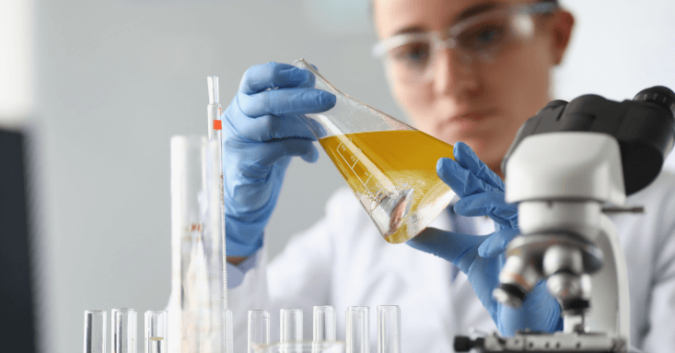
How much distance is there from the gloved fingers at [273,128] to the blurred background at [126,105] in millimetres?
1126

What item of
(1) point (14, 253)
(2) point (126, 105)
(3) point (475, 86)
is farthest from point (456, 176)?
(2) point (126, 105)

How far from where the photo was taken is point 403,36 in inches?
58.1

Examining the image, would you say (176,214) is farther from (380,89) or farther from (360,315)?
(380,89)

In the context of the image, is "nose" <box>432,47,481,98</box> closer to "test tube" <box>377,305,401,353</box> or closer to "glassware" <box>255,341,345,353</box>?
"test tube" <box>377,305,401,353</box>

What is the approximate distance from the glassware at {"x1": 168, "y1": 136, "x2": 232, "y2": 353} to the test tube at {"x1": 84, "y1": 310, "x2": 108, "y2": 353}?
233 mm

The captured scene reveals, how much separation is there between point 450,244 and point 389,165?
0.22 m

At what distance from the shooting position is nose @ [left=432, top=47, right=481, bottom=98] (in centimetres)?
142

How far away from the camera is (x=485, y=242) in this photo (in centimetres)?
76

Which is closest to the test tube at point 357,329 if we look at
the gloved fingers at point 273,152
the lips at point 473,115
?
the gloved fingers at point 273,152

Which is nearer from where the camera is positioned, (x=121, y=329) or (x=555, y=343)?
(x=555, y=343)

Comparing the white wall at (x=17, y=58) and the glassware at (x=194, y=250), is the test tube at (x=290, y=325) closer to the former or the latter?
the glassware at (x=194, y=250)

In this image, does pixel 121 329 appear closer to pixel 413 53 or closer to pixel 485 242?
pixel 485 242

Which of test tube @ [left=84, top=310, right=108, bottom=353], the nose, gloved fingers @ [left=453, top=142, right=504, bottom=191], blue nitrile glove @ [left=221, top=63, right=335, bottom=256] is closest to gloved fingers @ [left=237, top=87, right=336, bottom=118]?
blue nitrile glove @ [left=221, top=63, right=335, bottom=256]

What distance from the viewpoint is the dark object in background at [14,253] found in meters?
1.33
